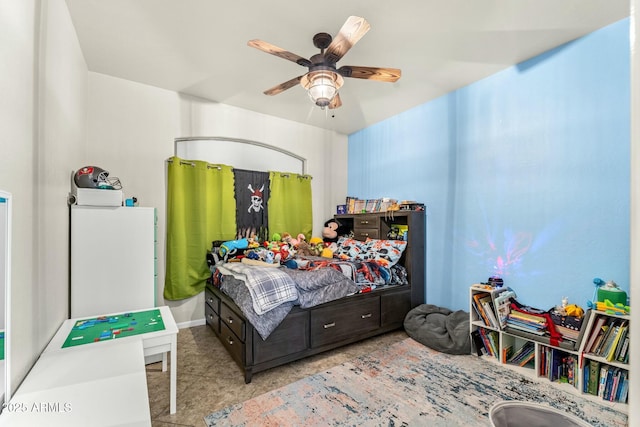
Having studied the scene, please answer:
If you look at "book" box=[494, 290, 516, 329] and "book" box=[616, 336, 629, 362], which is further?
"book" box=[494, 290, 516, 329]

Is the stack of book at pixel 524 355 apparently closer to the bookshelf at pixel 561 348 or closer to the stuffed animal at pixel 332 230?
the bookshelf at pixel 561 348

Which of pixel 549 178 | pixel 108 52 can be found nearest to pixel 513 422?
pixel 549 178

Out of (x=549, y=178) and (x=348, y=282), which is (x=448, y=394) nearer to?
(x=348, y=282)

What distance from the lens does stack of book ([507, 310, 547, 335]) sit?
2334 millimetres

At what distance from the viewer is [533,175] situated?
267 centimetres

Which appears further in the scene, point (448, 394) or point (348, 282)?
point (348, 282)

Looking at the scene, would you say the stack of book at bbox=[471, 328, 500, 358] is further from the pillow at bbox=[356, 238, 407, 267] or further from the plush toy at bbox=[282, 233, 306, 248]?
the plush toy at bbox=[282, 233, 306, 248]

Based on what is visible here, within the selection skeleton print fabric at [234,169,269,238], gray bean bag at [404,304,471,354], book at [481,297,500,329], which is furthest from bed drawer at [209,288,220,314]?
book at [481,297,500,329]

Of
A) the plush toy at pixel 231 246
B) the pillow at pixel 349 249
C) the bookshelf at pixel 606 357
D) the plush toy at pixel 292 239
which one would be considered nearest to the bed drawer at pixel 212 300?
the plush toy at pixel 231 246

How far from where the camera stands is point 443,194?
134 inches

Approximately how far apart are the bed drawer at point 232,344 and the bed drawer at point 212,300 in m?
0.21

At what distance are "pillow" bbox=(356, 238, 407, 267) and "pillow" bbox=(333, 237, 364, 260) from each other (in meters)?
0.08

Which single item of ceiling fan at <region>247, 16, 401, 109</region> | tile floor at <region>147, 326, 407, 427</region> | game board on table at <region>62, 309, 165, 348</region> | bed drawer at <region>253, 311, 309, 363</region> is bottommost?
tile floor at <region>147, 326, 407, 427</region>

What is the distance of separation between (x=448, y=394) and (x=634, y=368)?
202cm
